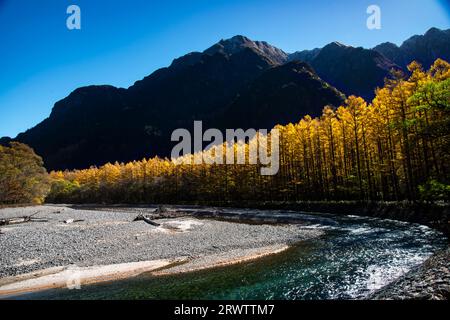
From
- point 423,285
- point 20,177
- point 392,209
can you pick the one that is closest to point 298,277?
point 423,285

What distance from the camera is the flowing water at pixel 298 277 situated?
44.6 feet

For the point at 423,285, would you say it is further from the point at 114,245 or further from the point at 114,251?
the point at 114,245

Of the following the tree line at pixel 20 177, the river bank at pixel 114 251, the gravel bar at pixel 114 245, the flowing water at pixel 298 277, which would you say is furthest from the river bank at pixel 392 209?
the tree line at pixel 20 177

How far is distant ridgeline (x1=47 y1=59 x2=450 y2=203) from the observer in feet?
58.5

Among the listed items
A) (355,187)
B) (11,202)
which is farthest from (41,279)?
(11,202)

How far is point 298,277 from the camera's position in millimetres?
15617

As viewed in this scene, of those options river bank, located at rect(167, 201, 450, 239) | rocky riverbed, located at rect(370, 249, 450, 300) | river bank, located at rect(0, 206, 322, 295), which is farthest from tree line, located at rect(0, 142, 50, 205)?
rocky riverbed, located at rect(370, 249, 450, 300)

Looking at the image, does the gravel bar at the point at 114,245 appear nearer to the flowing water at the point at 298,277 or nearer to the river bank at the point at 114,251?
the river bank at the point at 114,251

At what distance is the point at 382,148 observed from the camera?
43312 mm

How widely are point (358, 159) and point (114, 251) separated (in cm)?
3664

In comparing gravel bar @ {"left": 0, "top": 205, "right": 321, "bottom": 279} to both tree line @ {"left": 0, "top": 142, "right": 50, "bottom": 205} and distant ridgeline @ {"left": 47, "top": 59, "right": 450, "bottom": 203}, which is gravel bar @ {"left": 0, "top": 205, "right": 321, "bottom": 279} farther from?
tree line @ {"left": 0, "top": 142, "right": 50, "bottom": 205}

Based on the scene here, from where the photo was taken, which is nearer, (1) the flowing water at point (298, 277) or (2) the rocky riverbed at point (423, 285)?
(2) the rocky riverbed at point (423, 285)

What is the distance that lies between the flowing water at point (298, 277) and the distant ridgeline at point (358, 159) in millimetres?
4279

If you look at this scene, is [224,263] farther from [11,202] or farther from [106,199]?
[106,199]
